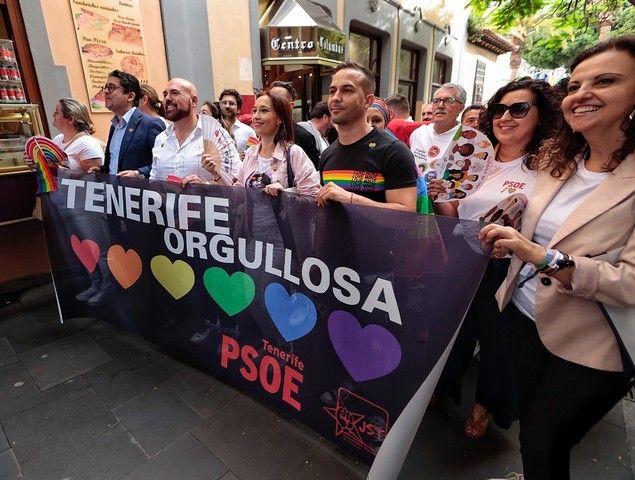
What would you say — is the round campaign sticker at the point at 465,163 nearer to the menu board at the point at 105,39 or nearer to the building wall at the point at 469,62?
the menu board at the point at 105,39

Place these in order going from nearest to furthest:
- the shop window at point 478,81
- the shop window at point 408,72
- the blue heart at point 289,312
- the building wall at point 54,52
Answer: the blue heart at point 289,312 → the building wall at point 54,52 → the shop window at point 408,72 → the shop window at point 478,81

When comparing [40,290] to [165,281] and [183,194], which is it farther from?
[183,194]

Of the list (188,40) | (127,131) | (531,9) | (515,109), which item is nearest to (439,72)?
(531,9)

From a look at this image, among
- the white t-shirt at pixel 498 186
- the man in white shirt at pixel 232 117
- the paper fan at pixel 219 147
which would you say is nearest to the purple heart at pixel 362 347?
the white t-shirt at pixel 498 186

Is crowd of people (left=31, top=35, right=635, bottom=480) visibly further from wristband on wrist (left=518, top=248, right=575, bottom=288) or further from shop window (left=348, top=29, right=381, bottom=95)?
shop window (left=348, top=29, right=381, bottom=95)

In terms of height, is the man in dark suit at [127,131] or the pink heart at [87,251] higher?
the man in dark suit at [127,131]

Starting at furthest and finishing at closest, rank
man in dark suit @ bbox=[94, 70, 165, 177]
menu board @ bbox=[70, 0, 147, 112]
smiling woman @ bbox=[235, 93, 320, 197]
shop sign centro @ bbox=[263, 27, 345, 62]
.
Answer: shop sign centro @ bbox=[263, 27, 345, 62] → menu board @ bbox=[70, 0, 147, 112] → man in dark suit @ bbox=[94, 70, 165, 177] → smiling woman @ bbox=[235, 93, 320, 197]

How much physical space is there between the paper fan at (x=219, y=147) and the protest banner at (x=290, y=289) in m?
0.42

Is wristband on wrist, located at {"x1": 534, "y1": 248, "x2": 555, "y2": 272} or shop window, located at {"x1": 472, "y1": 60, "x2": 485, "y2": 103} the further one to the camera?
shop window, located at {"x1": 472, "y1": 60, "x2": 485, "y2": 103}

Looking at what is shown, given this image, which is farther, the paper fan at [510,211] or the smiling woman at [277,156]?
the smiling woman at [277,156]

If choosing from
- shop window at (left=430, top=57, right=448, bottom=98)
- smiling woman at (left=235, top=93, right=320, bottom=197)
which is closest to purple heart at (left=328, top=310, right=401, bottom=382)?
smiling woman at (left=235, top=93, right=320, bottom=197)

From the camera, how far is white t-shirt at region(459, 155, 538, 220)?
62.0 inches

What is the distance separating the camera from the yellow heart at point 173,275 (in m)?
2.32

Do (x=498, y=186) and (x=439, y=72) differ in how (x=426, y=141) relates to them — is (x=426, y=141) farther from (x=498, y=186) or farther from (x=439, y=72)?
(x=439, y=72)
